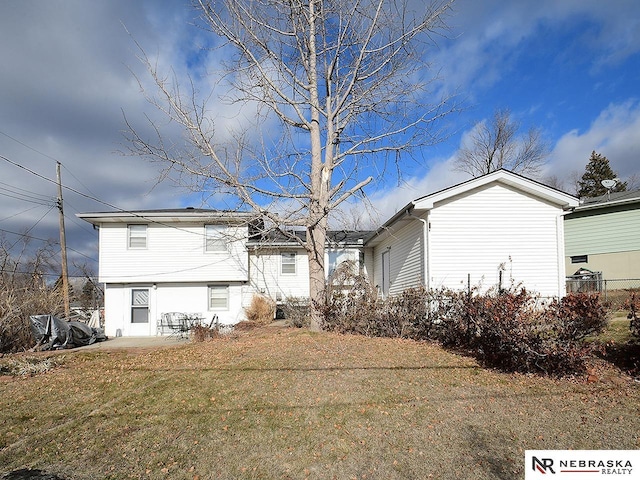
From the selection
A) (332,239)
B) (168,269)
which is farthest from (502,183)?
(168,269)

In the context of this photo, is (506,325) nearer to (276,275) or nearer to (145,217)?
(276,275)

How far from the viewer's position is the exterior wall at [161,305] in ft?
52.9

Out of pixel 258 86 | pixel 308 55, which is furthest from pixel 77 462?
pixel 308 55

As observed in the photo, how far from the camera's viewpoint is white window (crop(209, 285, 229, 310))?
16609 mm

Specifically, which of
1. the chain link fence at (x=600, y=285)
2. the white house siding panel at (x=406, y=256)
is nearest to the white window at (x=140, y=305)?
the white house siding panel at (x=406, y=256)

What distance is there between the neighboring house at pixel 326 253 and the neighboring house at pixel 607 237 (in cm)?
670

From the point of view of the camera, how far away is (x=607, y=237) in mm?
17594

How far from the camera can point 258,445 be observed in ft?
13.1

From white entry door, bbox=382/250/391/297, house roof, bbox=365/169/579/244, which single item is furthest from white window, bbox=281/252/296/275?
house roof, bbox=365/169/579/244

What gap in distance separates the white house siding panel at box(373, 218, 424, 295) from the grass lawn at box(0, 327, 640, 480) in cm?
512

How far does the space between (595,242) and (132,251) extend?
20.6 meters

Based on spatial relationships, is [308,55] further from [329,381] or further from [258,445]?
[258,445]

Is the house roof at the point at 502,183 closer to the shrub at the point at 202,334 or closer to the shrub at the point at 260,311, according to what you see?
the shrub at the point at 202,334

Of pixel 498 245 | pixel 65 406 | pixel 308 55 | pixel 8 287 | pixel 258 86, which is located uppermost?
pixel 308 55
